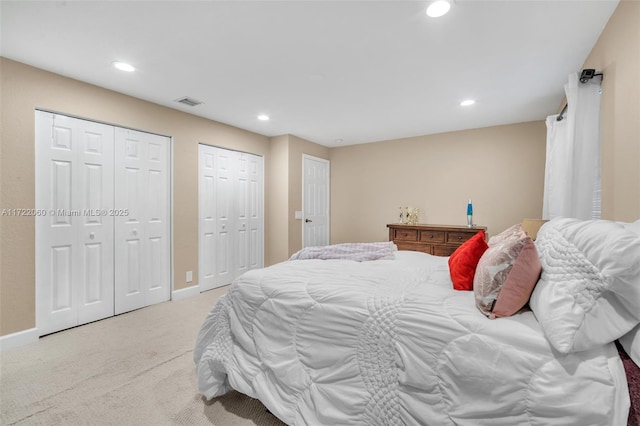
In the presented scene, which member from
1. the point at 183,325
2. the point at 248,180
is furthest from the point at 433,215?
the point at 183,325

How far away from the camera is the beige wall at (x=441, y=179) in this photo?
4125mm

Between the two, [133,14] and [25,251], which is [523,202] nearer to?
[133,14]

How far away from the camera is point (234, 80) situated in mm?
2832

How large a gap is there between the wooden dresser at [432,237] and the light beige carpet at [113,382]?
310 centimetres

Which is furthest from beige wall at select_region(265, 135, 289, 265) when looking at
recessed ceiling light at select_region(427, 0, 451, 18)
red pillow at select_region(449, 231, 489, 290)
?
red pillow at select_region(449, 231, 489, 290)

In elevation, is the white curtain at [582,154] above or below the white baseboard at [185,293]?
above

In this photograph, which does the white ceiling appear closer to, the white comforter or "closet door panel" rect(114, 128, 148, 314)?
"closet door panel" rect(114, 128, 148, 314)

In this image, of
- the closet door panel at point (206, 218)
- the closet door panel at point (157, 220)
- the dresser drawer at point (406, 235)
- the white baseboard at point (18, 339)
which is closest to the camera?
the white baseboard at point (18, 339)

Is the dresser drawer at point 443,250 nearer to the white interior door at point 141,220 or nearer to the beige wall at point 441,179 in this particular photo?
the beige wall at point 441,179

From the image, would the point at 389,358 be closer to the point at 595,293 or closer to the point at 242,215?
the point at 595,293

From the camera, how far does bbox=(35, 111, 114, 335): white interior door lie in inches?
104

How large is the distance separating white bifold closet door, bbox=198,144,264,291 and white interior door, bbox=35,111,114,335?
1.12 metres

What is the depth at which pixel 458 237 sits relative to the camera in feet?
13.4

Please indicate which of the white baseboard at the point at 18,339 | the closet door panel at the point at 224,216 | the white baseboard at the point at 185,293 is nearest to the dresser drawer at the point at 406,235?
the closet door panel at the point at 224,216
